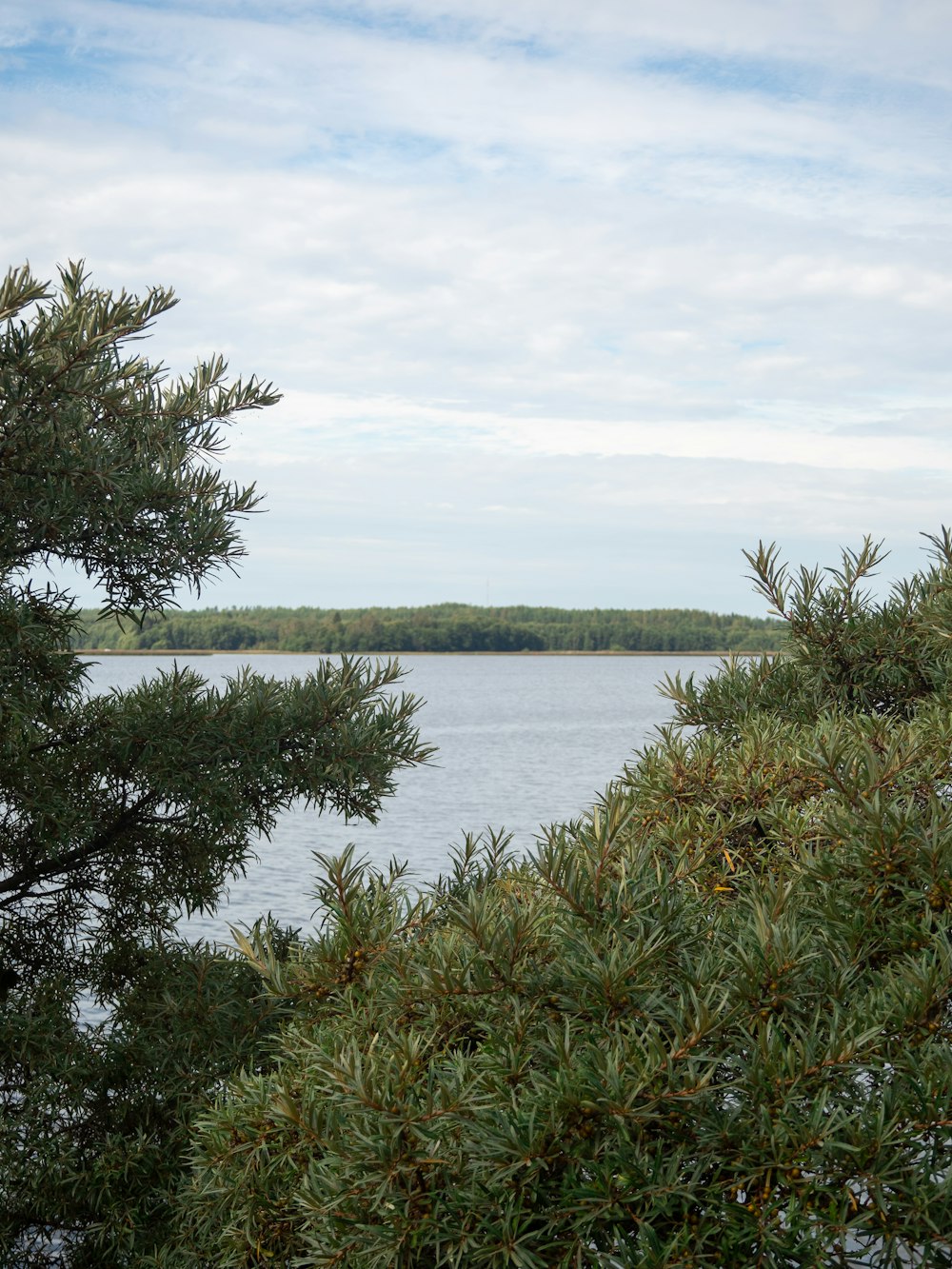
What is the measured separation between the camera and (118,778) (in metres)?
5.76

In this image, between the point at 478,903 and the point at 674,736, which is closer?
the point at 478,903

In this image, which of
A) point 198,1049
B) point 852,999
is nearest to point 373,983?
point 852,999

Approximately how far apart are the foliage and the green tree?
1.85 m

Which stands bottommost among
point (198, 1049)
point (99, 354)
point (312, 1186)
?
point (198, 1049)

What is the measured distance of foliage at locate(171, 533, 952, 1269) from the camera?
2.11 meters

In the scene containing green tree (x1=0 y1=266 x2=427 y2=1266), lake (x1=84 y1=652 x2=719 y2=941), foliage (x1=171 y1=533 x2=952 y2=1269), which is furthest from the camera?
lake (x1=84 y1=652 x2=719 y2=941)

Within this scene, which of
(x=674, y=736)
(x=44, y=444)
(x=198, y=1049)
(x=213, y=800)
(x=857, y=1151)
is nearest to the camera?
(x=857, y=1151)

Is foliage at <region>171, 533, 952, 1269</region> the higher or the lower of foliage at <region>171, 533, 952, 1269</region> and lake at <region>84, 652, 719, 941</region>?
the higher

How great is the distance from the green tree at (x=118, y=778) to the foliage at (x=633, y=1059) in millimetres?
1848

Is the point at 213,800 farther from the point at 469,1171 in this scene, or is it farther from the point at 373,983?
the point at 469,1171

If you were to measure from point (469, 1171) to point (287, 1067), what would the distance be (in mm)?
842

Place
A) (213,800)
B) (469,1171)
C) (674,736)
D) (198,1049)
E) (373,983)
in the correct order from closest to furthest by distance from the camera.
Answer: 1. (469,1171)
2. (373,983)
3. (674,736)
4. (198,1049)
5. (213,800)

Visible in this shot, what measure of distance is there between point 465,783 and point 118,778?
899 inches

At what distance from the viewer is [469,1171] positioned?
7.41ft
